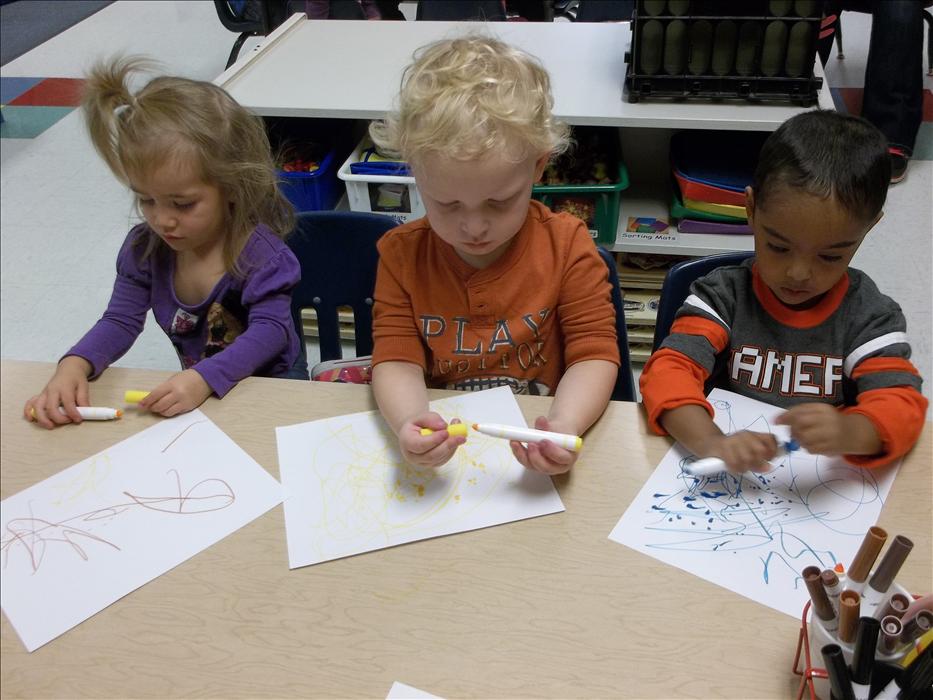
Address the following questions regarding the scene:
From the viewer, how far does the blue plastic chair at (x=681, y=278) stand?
3.42 ft

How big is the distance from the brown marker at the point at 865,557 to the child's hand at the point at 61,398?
33.4 inches

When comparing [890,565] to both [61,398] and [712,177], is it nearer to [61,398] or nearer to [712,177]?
[61,398]

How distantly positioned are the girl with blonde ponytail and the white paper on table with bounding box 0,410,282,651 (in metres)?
0.08

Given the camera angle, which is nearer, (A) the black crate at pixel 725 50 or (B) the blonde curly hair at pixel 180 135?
(B) the blonde curly hair at pixel 180 135

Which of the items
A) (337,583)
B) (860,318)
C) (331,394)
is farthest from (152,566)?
(860,318)

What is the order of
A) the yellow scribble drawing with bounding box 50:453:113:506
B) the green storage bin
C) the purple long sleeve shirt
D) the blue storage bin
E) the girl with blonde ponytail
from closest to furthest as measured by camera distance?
1. the yellow scribble drawing with bounding box 50:453:113:506
2. the girl with blonde ponytail
3. the purple long sleeve shirt
4. the green storage bin
5. the blue storage bin

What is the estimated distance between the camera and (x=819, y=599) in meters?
0.51

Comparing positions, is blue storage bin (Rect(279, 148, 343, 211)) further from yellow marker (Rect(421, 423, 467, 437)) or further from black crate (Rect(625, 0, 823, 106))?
yellow marker (Rect(421, 423, 467, 437))

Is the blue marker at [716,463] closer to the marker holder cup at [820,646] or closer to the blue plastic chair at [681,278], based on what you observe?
the marker holder cup at [820,646]

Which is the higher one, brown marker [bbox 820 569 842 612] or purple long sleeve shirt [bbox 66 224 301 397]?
brown marker [bbox 820 569 842 612]

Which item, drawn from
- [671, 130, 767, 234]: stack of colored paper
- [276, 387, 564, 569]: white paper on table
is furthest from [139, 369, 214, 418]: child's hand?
[671, 130, 767, 234]: stack of colored paper

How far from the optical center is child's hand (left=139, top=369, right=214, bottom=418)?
0.90 metres

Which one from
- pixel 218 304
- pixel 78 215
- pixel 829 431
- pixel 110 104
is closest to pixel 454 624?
pixel 829 431

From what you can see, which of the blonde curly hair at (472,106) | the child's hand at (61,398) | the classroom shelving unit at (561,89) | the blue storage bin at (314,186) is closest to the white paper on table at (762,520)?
the blonde curly hair at (472,106)
